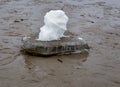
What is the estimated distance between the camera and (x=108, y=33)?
803 cm

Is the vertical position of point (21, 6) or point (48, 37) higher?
point (48, 37)

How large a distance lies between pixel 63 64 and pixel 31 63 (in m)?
0.65

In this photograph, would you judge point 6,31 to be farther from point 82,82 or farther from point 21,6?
point 21,6

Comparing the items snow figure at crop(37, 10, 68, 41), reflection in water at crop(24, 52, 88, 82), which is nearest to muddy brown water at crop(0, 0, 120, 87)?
reflection in water at crop(24, 52, 88, 82)

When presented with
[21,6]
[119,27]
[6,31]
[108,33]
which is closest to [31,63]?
[6,31]

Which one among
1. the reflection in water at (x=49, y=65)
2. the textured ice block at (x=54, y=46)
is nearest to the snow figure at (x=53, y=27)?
the textured ice block at (x=54, y=46)

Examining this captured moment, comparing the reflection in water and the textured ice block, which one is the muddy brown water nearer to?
the reflection in water

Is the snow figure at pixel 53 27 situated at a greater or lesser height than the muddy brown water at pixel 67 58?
greater

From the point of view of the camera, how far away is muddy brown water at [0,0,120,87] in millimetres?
5082

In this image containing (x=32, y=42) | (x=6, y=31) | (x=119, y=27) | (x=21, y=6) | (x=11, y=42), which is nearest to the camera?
(x=32, y=42)

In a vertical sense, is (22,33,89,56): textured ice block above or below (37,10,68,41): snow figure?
below

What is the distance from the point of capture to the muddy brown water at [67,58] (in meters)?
5.08

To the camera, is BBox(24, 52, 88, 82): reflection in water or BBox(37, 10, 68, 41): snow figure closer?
BBox(24, 52, 88, 82): reflection in water

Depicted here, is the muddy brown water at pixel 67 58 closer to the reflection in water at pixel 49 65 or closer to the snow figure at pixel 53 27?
the reflection in water at pixel 49 65
